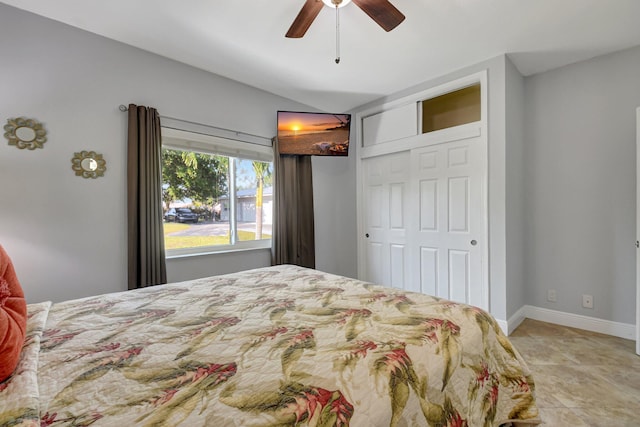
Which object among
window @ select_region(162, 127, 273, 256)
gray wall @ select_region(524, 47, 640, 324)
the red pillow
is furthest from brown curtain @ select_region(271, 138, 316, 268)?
gray wall @ select_region(524, 47, 640, 324)

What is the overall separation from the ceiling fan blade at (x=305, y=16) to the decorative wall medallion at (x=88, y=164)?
175cm

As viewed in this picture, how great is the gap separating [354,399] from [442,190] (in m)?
2.65

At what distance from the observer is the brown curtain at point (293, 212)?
3.23m

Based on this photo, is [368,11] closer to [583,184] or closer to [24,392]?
[24,392]

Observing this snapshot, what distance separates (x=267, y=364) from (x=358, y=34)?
2.42m

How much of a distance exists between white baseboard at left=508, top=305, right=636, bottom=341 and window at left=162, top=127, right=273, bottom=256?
273cm

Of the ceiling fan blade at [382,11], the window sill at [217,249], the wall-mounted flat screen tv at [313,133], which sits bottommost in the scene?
the window sill at [217,249]

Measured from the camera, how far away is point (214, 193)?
296 cm

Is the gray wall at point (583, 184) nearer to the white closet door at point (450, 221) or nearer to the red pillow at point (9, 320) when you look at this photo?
the white closet door at point (450, 221)

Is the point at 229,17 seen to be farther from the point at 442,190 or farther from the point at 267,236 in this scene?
the point at 442,190

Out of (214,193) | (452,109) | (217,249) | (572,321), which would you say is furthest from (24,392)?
(572,321)

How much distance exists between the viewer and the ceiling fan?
5.22ft

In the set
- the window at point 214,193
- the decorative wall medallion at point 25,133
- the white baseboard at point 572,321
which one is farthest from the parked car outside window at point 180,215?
the white baseboard at point 572,321

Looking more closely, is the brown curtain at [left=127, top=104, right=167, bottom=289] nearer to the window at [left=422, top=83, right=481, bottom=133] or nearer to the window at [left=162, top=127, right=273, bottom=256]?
the window at [left=162, top=127, right=273, bottom=256]
